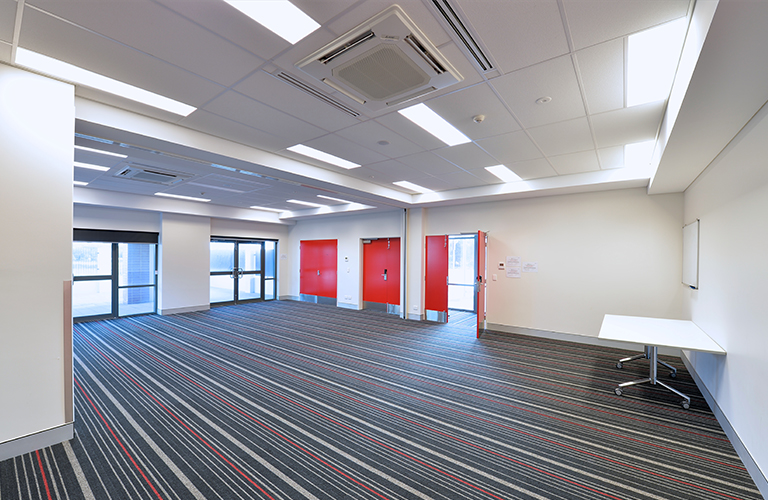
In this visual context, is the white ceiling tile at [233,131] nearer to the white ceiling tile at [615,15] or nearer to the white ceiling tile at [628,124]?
the white ceiling tile at [615,15]

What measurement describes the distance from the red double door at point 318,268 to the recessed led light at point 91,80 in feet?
23.9

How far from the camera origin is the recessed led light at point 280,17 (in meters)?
1.90

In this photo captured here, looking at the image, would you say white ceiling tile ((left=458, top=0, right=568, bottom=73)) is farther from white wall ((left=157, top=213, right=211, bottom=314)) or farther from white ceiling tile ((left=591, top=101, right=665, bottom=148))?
white wall ((left=157, top=213, right=211, bottom=314))

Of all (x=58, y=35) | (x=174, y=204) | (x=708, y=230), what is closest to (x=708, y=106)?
(x=708, y=230)

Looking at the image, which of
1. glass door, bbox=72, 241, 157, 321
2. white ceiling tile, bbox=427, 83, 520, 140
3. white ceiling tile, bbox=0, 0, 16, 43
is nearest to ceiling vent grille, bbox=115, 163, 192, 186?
white ceiling tile, bbox=0, 0, 16, 43

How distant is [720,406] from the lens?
3148mm

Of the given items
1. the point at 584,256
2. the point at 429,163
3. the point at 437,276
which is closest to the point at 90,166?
the point at 429,163

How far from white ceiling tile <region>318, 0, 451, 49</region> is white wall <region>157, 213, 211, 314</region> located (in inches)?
328

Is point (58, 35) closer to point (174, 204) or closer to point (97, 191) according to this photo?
point (97, 191)

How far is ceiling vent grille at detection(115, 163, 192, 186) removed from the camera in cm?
518

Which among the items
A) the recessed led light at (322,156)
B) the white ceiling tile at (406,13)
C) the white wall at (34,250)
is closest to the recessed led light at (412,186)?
the recessed led light at (322,156)

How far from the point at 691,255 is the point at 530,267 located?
245 centimetres

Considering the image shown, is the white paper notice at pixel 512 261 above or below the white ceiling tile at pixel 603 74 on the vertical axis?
below

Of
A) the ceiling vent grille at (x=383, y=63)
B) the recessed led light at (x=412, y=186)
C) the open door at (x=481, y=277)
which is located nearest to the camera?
the ceiling vent grille at (x=383, y=63)
